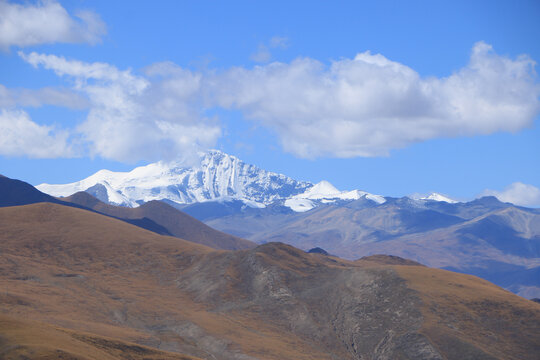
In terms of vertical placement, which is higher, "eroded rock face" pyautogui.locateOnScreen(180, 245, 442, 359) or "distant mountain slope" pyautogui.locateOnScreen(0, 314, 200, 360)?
"eroded rock face" pyautogui.locateOnScreen(180, 245, 442, 359)

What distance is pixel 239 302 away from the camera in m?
124

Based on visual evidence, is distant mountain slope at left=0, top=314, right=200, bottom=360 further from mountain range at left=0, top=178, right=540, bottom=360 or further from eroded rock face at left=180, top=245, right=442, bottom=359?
eroded rock face at left=180, top=245, right=442, bottom=359

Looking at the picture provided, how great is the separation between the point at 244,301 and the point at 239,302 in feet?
3.77

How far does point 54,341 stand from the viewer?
6038 cm

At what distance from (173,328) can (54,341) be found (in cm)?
4590

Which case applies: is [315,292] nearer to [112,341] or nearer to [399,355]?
[399,355]

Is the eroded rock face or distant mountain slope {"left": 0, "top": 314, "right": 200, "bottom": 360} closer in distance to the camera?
distant mountain slope {"left": 0, "top": 314, "right": 200, "bottom": 360}

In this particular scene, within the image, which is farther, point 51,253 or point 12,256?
point 51,253

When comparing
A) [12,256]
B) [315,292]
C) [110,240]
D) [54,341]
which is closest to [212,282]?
[315,292]

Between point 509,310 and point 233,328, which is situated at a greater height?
point 509,310

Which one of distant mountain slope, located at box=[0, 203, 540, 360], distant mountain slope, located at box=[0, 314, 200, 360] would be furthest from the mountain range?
distant mountain slope, located at box=[0, 314, 200, 360]

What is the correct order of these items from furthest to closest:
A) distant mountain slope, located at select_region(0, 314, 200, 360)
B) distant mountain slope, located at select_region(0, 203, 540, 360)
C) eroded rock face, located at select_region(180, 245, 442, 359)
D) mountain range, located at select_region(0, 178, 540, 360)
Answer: eroded rock face, located at select_region(180, 245, 442, 359)
distant mountain slope, located at select_region(0, 203, 540, 360)
mountain range, located at select_region(0, 178, 540, 360)
distant mountain slope, located at select_region(0, 314, 200, 360)

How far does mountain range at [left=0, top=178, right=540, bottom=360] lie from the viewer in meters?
98.4

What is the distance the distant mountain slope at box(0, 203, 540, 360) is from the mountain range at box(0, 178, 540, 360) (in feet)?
0.76
